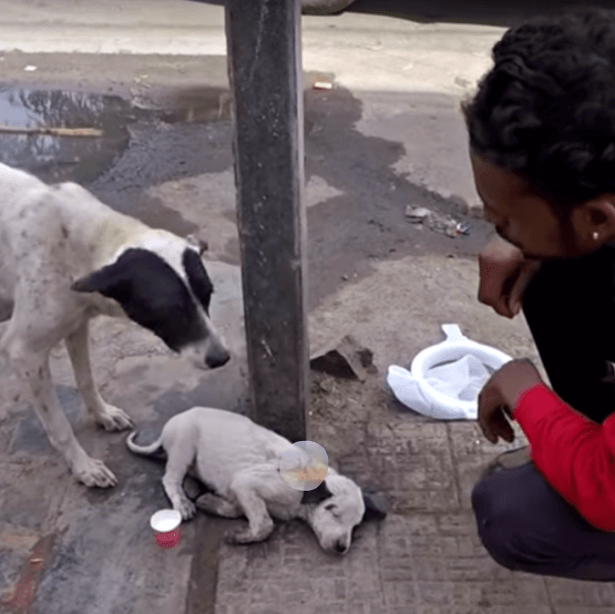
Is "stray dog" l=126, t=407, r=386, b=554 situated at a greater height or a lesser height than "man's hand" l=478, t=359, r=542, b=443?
lesser

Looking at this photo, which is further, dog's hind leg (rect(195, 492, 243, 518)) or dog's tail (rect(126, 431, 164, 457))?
dog's tail (rect(126, 431, 164, 457))

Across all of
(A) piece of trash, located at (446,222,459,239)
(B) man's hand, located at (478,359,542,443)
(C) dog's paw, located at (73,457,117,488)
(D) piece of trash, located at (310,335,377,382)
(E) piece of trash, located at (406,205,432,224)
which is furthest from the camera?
(E) piece of trash, located at (406,205,432,224)

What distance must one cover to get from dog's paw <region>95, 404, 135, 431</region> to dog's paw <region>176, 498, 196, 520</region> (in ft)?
1.76

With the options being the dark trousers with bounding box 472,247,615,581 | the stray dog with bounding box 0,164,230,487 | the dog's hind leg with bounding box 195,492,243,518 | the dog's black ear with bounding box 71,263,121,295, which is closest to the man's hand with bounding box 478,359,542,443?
the dark trousers with bounding box 472,247,615,581

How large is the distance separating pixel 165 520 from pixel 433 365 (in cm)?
141

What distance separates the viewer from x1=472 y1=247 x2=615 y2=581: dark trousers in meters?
2.14

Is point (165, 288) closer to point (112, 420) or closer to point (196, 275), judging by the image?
point (196, 275)

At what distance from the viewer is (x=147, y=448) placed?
3.23 metres

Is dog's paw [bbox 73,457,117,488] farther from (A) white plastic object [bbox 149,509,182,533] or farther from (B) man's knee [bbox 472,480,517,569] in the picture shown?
(B) man's knee [bbox 472,480,517,569]

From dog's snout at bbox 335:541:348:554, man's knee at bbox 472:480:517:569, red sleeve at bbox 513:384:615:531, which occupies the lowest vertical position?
dog's snout at bbox 335:541:348:554

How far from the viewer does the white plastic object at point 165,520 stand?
2.88 meters

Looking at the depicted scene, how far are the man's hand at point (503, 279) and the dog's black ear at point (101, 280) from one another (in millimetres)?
1125

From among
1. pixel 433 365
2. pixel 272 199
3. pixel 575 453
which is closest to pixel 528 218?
pixel 575 453

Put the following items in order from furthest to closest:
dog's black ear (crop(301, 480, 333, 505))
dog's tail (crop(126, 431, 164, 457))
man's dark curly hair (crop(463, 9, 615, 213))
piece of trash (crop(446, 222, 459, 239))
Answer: piece of trash (crop(446, 222, 459, 239)) → dog's tail (crop(126, 431, 164, 457)) → dog's black ear (crop(301, 480, 333, 505)) → man's dark curly hair (crop(463, 9, 615, 213))
